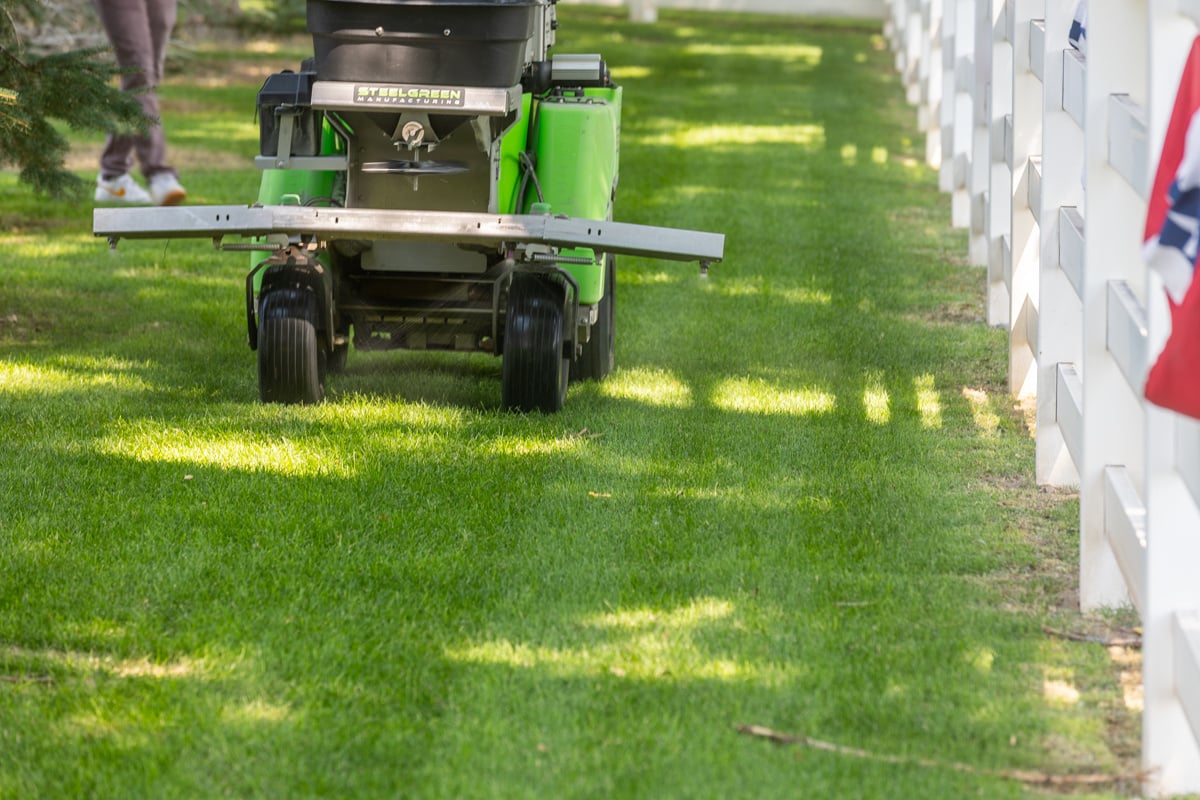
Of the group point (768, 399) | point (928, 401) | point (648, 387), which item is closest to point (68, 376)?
point (648, 387)

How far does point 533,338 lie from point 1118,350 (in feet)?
7.12

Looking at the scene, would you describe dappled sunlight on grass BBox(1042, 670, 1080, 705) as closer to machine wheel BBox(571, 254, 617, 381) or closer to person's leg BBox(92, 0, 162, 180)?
machine wheel BBox(571, 254, 617, 381)

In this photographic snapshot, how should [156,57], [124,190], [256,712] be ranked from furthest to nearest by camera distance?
1. [156,57]
2. [124,190]
3. [256,712]

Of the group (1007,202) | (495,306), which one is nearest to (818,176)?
(1007,202)

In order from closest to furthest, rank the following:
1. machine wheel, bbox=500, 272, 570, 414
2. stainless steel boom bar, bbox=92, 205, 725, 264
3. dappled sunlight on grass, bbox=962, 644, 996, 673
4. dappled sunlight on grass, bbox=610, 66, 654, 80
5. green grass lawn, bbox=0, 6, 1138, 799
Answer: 1. green grass lawn, bbox=0, 6, 1138, 799
2. dappled sunlight on grass, bbox=962, 644, 996, 673
3. stainless steel boom bar, bbox=92, 205, 725, 264
4. machine wheel, bbox=500, 272, 570, 414
5. dappled sunlight on grass, bbox=610, 66, 654, 80

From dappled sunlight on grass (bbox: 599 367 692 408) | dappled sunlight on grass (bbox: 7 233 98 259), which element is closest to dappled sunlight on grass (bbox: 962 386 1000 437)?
dappled sunlight on grass (bbox: 599 367 692 408)

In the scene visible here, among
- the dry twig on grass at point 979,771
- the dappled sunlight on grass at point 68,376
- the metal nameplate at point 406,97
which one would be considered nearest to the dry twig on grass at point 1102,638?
the dry twig on grass at point 979,771

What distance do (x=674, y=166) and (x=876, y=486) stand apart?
21.5 ft

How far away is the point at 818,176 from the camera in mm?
10875

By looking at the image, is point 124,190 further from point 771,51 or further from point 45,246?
point 771,51

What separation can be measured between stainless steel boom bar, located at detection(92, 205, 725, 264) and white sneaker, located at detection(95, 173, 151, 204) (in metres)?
4.33

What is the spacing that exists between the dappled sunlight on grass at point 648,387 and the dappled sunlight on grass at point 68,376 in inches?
63.6

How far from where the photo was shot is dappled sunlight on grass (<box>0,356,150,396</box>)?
230 inches

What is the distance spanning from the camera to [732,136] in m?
12.6
